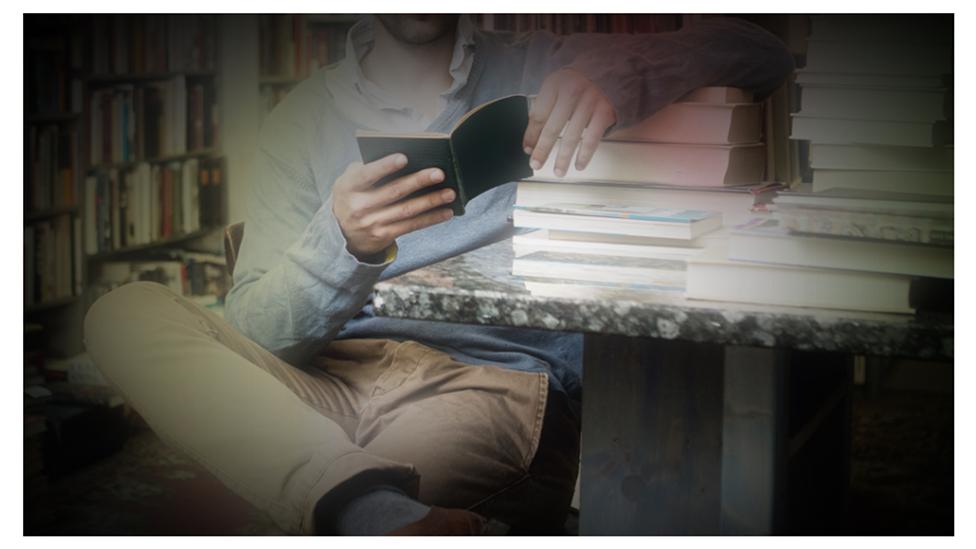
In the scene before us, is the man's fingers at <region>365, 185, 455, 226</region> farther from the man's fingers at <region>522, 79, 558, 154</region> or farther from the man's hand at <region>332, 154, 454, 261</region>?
the man's fingers at <region>522, 79, 558, 154</region>

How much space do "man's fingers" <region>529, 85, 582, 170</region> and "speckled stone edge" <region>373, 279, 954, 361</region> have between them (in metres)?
0.36

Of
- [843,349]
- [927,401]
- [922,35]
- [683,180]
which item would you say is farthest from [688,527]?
[927,401]

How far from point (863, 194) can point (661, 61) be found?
39cm

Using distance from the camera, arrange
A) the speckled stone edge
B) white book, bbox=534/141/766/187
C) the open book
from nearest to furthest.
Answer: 1. the speckled stone edge
2. the open book
3. white book, bbox=534/141/766/187

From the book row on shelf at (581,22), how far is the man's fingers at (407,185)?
1.23 ft

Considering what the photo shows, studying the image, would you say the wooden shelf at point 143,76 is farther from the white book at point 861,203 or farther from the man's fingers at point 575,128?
the white book at point 861,203

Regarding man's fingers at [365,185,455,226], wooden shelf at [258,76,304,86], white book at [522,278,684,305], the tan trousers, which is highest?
wooden shelf at [258,76,304,86]

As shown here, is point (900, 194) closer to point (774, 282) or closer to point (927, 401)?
point (774, 282)

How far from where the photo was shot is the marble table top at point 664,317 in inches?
39.7

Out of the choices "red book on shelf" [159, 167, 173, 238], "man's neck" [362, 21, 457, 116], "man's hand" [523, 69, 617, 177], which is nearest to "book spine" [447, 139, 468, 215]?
"man's hand" [523, 69, 617, 177]

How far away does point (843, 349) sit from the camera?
103cm

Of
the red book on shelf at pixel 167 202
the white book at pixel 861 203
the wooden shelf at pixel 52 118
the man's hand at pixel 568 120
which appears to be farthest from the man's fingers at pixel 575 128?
the wooden shelf at pixel 52 118

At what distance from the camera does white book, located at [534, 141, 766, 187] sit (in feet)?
4.59
